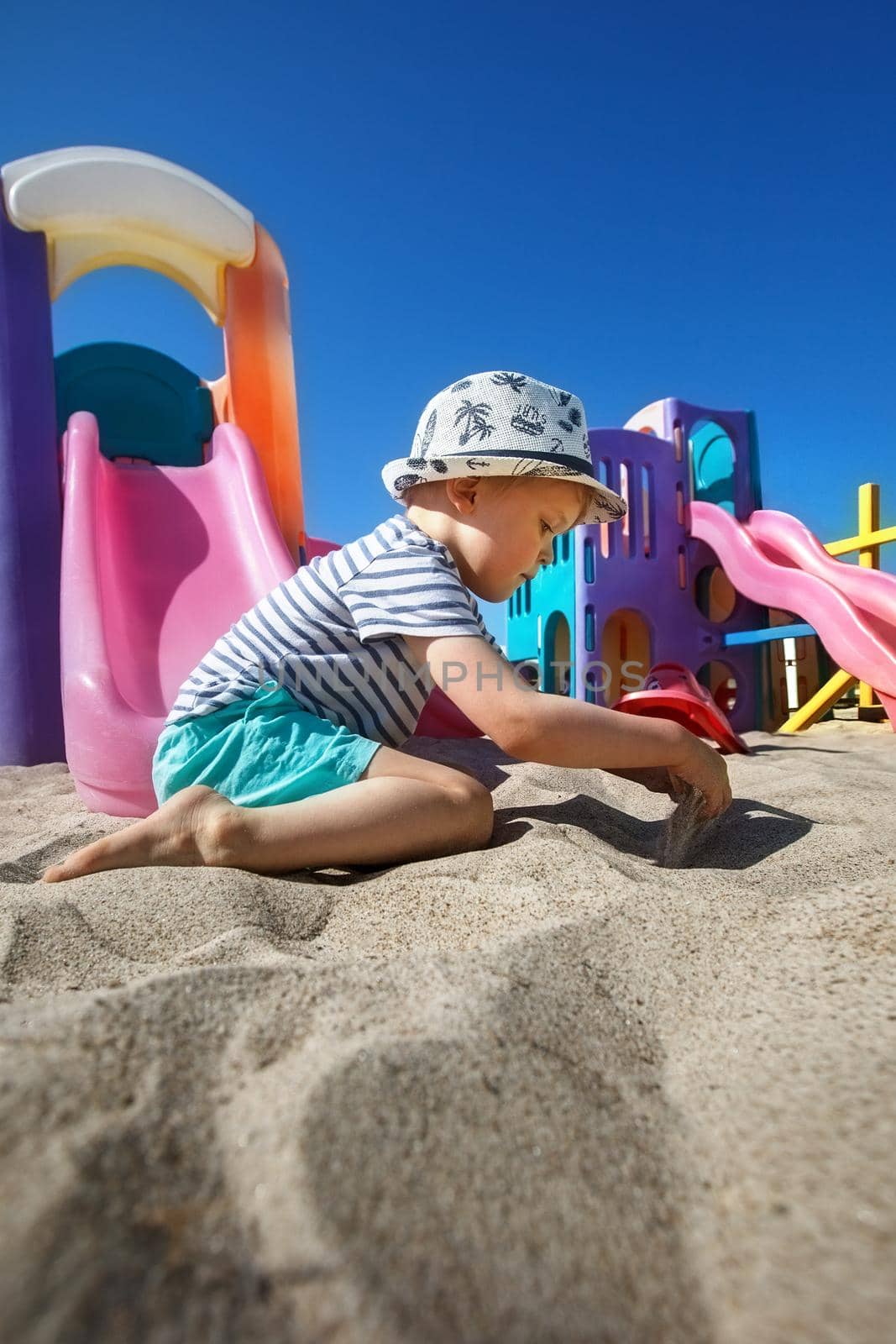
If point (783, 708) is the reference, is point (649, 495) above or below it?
above

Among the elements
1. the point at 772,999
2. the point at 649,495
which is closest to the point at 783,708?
the point at 649,495

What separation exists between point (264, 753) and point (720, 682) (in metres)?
4.83

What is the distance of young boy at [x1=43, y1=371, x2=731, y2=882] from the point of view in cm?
119

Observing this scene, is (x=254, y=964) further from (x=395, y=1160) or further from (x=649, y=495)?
(x=649, y=495)

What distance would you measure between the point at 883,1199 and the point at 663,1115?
14 centimetres

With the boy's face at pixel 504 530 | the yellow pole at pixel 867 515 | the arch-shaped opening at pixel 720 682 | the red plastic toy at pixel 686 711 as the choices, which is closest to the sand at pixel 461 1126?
the boy's face at pixel 504 530

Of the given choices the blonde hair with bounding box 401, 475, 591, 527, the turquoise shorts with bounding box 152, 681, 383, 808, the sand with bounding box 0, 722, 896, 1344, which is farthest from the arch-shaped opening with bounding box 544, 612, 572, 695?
the sand with bounding box 0, 722, 896, 1344

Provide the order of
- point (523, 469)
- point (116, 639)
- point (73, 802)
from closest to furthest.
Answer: point (523, 469) → point (73, 802) → point (116, 639)

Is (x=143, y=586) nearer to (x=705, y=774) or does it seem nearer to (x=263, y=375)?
(x=263, y=375)

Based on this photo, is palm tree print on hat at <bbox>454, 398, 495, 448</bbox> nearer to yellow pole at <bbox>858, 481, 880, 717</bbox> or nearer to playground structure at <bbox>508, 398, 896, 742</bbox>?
playground structure at <bbox>508, 398, 896, 742</bbox>

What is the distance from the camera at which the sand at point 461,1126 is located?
34 cm

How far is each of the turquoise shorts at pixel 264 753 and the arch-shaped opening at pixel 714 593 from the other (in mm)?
3948

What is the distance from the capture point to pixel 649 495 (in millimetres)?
4715

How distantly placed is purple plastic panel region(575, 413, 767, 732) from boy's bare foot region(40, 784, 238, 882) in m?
3.45
